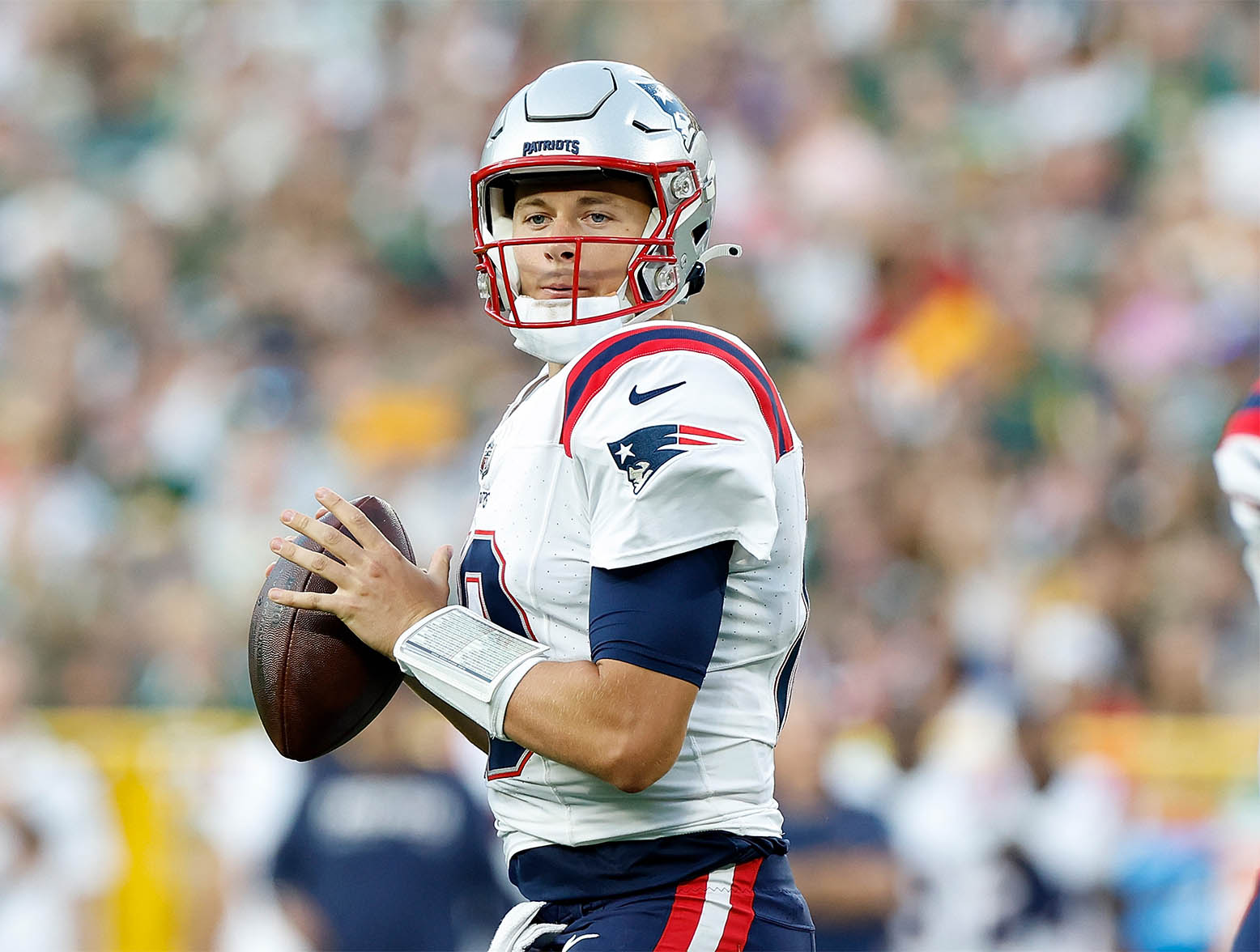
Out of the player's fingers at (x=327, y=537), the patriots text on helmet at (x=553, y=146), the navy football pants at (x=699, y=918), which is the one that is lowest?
the navy football pants at (x=699, y=918)

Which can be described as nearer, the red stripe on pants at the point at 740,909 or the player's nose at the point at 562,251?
the red stripe on pants at the point at 740,909

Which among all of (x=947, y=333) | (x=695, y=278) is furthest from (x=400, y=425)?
(x=695, y=278)

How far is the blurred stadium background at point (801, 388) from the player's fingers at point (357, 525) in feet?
10.3

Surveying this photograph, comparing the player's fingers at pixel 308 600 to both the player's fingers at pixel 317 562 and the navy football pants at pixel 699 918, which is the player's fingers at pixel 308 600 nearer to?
the player's fingers at pixel 317 562

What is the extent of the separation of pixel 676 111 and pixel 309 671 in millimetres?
1037

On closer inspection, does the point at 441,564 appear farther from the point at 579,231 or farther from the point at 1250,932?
the point at 1250,932

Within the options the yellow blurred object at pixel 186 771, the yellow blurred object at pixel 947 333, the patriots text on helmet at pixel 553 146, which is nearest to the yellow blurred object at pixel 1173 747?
the yellow blurred object at pixel 186 771

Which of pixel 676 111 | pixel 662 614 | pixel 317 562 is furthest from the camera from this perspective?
pixel 676 111

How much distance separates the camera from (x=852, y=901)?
5.55 metres

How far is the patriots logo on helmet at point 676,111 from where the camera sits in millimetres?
2736

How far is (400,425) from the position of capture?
8117mm

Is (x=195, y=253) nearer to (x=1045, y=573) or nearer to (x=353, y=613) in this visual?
(x=1045, y=573)

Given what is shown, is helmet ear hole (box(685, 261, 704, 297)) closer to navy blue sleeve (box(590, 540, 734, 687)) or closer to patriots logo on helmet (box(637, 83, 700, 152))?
patriots logo on helmet (box(637, 83, 700, 152))

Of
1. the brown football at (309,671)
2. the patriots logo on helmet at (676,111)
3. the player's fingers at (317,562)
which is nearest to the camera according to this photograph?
the player's fingers at (317,562)
